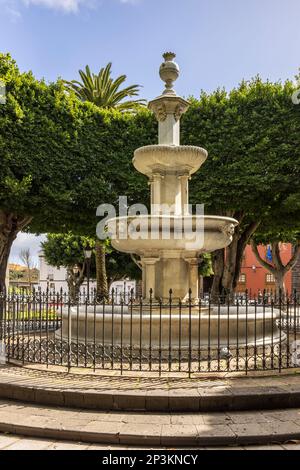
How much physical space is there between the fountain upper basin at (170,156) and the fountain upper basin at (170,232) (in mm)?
1998

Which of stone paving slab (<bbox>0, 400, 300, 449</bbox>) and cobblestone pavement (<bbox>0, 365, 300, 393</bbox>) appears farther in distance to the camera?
cobblestone pavement (<bbox>0, 365, 300, 393</bbox>)

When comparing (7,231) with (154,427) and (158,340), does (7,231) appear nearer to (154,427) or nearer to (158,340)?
(158,340)

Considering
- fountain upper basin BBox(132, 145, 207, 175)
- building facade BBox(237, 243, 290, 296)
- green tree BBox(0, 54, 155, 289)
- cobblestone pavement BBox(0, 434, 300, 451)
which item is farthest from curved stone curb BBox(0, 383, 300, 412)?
building facade BBox(237, 243, 290, 296)

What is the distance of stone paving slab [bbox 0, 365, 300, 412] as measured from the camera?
5.55 m

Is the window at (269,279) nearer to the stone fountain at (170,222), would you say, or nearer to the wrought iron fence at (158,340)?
the stone fountain at (170,222)

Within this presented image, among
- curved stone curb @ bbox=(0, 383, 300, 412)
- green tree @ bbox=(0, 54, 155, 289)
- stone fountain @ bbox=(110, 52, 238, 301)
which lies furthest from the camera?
green tree @ bbox=(0, 54, 155, 289)

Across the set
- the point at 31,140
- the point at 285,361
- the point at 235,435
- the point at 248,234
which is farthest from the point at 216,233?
the point at 248,234

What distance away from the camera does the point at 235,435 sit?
4.71 meters

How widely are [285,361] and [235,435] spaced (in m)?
3.37

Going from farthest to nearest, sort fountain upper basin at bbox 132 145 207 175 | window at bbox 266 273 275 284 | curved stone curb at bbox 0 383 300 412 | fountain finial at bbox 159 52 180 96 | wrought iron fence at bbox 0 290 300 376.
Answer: window at bbox 266 273 275 284 < fountain finial at bbox 159 52 180 96 < fountain upper basin at bbox 132 145 207 175 < wrought iron fence at bbox 0 290 300 376 < curved stone curb at bbox 0 383 300 412

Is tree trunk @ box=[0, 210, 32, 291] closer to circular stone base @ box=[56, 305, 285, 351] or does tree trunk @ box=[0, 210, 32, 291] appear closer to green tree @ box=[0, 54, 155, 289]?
green tree @ box=[0, 54, 155, 289]

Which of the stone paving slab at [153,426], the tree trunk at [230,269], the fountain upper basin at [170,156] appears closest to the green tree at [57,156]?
the tree trunk at [230,269]
